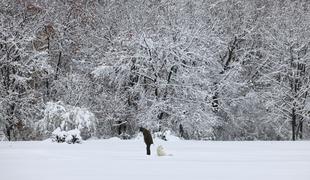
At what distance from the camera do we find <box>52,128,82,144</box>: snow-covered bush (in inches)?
1037

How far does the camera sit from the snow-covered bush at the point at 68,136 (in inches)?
1037

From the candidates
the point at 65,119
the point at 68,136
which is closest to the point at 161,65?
Result: the point at 65,119

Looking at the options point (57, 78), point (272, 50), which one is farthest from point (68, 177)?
point (272, 50)

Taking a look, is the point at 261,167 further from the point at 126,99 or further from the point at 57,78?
the point at 57,78

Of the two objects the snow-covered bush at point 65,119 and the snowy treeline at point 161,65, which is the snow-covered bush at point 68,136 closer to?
the snow-covered bush at point 65,119

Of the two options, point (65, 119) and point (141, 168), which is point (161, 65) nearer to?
point (65, 119)

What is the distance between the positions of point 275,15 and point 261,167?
28191 millimetres

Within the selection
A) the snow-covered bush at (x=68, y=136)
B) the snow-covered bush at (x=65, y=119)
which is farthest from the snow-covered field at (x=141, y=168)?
the snow-covered bush at (x=65, y=119)

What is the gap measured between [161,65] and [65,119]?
10.1m

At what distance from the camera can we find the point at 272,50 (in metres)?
40.7

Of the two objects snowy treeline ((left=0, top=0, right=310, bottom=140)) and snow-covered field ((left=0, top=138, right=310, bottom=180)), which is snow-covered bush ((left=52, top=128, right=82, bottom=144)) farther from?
snowy treeline ((left=0, top=0, right=310, bottom=140))

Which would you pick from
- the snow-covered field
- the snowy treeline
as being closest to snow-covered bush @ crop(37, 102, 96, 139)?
the snowy treeline

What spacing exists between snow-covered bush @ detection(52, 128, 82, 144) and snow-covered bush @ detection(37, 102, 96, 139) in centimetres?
175

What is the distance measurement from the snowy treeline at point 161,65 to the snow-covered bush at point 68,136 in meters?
7.97
